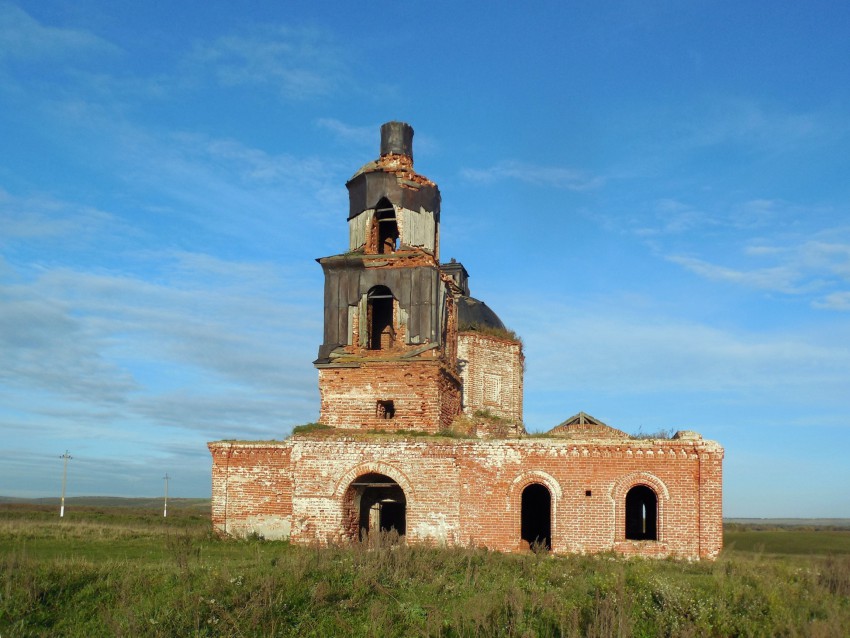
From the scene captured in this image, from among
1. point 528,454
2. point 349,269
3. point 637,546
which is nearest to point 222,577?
point 528,454

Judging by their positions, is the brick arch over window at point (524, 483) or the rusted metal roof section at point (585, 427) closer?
the brick arch over window at point (524, 483)

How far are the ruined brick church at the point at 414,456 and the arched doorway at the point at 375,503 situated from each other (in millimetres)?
48

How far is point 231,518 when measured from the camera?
2084 centimetres

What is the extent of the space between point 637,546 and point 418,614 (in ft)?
26.4

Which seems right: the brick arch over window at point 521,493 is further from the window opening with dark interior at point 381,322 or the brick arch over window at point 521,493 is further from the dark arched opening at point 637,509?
the dark arched opening at point 637,509

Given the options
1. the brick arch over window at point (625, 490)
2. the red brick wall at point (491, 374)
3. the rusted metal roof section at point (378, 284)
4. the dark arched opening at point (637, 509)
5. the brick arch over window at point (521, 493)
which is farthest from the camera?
the red brick wall at point (491, 374)

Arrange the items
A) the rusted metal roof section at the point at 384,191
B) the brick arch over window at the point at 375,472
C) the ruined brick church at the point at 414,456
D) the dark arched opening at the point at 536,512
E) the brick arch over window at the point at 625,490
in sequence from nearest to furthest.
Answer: the brick arch over window at the point at 625,490 < the ruined brick church at the point at 414,456 < the brick arch over window at the point at 375,472 < the rusted metal roof section at the point at 384,191 < the dark arched opening at the point at 536,512

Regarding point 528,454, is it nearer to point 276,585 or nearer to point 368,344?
point 368,344

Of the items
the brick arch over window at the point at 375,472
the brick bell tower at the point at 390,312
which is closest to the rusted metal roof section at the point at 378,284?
the brick bell tower at the point at 390,312

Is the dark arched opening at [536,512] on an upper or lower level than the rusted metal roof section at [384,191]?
lower

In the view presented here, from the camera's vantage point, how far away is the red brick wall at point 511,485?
56.2 ft

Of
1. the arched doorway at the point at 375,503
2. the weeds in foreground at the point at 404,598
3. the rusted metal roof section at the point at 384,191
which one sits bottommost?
the weeds in foreground at the point at 404,598

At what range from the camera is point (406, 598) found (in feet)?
38.2

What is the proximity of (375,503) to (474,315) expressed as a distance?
1170 cm
